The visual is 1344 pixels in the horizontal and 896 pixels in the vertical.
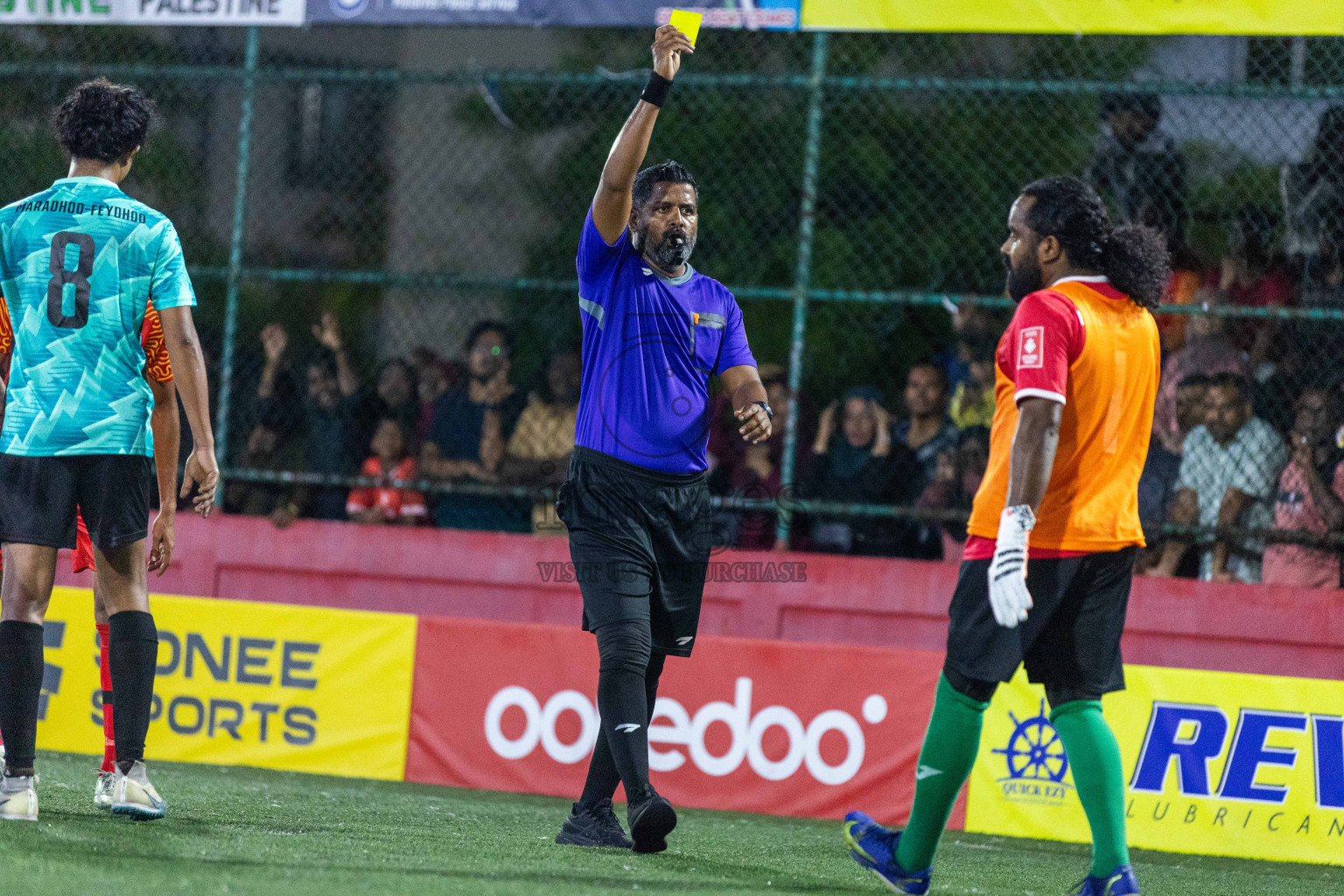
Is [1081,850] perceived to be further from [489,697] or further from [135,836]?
[135,836]

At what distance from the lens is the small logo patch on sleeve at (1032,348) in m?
3.90

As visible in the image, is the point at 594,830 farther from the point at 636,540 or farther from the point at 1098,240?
the point at 1098,240

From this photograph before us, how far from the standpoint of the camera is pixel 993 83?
24.7ft

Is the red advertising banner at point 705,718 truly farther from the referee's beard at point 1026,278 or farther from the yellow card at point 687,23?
the yellow card at point 687,23

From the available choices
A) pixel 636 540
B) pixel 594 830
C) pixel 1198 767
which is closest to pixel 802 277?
pixel 1198 767

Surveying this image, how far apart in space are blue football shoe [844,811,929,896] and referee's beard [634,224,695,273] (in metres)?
1.74

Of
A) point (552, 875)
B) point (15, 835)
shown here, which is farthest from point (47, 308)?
point (552, 875)

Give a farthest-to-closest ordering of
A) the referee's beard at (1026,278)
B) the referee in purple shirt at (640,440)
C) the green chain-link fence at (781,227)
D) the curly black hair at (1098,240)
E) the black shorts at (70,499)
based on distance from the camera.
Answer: the green chain-link fence at (781,227) → the referee in purple shirt at (640,440) → the black shorts at (70,499) → the referee's beard at (1026,278) → the curly black hair at (1098,240)

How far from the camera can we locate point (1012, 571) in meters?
3.84

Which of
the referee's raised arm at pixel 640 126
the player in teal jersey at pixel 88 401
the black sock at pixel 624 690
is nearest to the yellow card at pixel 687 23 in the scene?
the referee's raised arm at pixel 640 126

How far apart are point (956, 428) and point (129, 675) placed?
4.75 meters

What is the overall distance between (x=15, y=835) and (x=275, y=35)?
52.3 feet

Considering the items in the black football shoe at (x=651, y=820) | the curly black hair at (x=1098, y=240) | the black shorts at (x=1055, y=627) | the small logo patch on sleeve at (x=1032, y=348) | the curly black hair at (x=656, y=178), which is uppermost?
the curly black hair at (x=656, y=178)

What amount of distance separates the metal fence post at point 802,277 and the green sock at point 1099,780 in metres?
3.85
